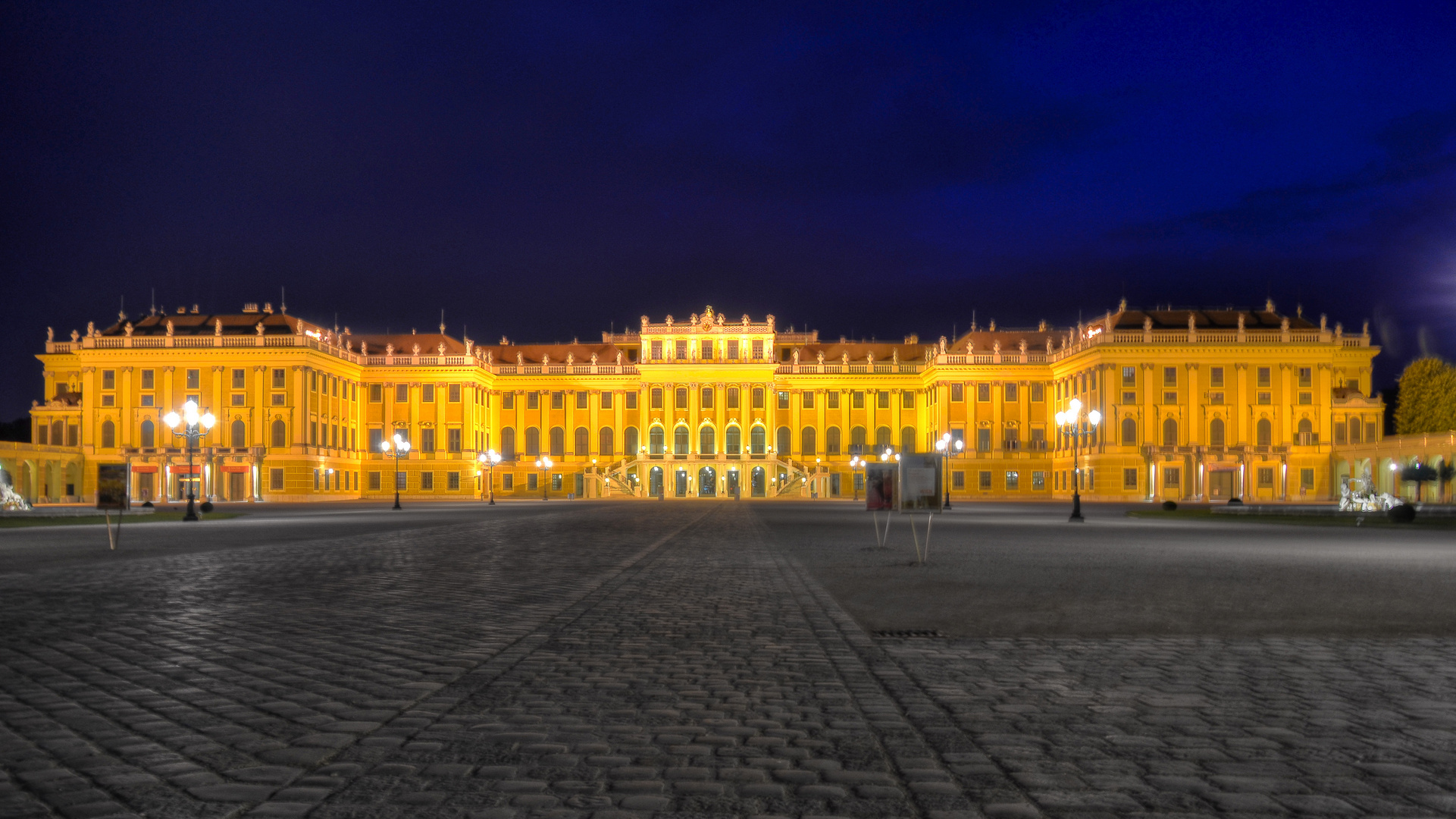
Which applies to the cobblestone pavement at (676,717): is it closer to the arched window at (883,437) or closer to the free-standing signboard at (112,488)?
the free-standing signboard at (112,488)

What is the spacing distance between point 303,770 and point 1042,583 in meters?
11.9

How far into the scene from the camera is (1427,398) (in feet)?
296

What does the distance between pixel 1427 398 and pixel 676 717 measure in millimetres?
99372

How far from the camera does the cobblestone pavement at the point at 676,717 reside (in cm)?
525

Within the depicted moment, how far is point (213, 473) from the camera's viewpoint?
8819 centimetres

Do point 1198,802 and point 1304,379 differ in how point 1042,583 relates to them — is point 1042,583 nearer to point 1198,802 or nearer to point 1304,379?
point 1198,802

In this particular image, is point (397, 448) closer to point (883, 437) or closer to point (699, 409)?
point (699, 409)

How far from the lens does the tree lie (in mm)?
87812

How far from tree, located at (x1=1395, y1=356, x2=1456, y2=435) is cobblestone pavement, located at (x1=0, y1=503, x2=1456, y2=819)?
3593 inches

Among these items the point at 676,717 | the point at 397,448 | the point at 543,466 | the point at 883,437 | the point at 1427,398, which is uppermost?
the point at 1427,398

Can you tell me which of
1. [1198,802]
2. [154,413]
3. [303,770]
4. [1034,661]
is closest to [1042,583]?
[1034,661]

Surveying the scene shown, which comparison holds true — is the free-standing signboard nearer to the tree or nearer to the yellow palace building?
the yellow palace building

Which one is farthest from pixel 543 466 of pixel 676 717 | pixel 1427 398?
pixel 676 717

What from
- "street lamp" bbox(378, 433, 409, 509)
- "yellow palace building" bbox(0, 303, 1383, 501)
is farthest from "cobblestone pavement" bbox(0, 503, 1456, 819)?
"yellow palace building" bbox(0, 303, 1383, 501)
